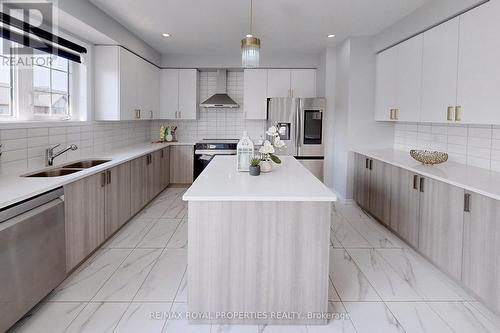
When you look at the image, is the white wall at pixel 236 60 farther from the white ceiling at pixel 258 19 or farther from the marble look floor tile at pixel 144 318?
the marble look floor tile at pixel 144 318

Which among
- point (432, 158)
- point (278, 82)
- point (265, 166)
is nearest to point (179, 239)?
point (265, 166)

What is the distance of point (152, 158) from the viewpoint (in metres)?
5.27

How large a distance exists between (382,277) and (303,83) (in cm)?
432

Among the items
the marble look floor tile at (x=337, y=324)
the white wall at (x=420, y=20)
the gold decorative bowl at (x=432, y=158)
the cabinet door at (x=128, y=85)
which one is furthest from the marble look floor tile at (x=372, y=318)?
the cabinet door at (x=128, y=85)

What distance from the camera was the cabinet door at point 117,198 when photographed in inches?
139

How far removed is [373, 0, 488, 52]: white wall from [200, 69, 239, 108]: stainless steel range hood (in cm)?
266

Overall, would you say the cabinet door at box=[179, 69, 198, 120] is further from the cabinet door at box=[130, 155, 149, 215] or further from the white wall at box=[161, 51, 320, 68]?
the cabinet door at box=[130, 155, 149, 215]

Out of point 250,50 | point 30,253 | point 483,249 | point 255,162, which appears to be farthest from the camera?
point 250,50

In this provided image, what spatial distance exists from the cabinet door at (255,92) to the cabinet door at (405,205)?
317 cm

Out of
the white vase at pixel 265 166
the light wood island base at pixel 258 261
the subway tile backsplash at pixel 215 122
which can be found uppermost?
the subway tile backsplash at pixel 215 122

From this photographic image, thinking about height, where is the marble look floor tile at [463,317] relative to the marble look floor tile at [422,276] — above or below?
below

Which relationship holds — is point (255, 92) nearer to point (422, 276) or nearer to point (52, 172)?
point (52, 172)

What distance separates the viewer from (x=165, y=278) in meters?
2.86

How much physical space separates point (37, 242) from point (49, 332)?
55cm
